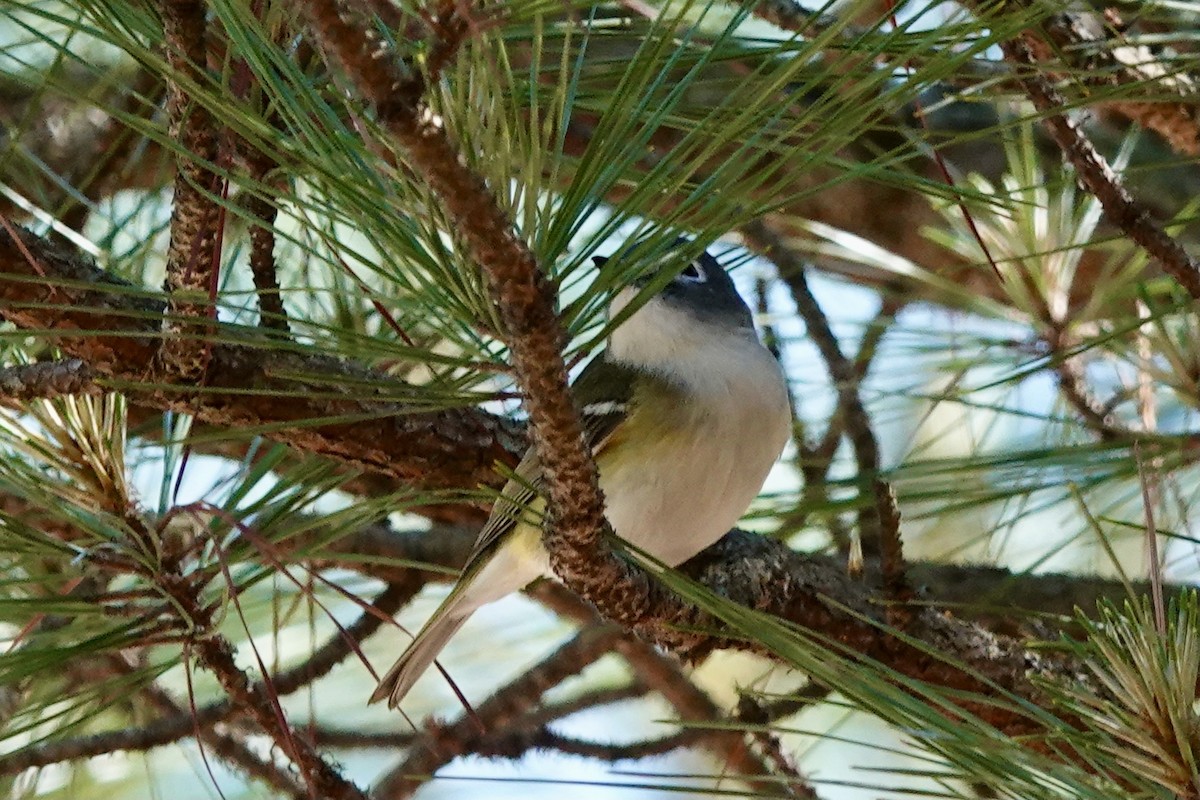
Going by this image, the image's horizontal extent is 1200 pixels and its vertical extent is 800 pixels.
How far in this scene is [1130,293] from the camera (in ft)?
7.41

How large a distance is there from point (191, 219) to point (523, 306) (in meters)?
0.46

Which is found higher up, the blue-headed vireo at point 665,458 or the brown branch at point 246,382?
the brown branch at point 246,382

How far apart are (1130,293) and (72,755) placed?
5.61ft

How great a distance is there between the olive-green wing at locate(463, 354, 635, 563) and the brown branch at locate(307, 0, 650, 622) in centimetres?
32

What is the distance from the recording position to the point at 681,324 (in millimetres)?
2207

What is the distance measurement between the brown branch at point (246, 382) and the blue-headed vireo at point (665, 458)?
0.14m

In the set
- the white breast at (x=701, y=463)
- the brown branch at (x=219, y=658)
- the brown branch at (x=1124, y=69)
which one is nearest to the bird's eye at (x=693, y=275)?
the white breast at (x=701, y=463)

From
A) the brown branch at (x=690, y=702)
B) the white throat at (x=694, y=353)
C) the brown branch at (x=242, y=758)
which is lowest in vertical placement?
the brown branch at (x=690, y=702)

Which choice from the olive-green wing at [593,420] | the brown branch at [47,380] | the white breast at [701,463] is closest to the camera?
the brown branch at [47,380]

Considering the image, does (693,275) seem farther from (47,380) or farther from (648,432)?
(47,380)

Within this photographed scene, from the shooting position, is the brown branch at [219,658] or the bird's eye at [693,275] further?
the bird's eye at [693,275]

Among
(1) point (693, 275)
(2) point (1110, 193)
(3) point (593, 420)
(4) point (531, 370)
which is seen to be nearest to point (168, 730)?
(3) point (593, 420)

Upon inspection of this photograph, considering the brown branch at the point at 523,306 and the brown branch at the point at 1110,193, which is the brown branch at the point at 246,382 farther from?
the brown branch at the point at 1110,193

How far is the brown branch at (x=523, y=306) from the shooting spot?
89cm
